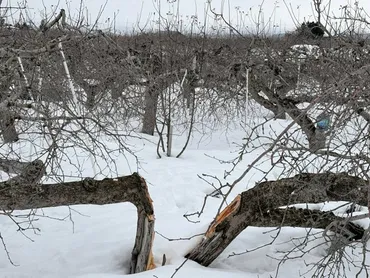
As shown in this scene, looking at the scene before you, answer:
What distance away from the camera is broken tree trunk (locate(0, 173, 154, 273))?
14.4ft

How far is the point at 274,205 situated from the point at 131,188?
4.11 feet

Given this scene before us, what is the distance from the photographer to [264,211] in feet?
15.1

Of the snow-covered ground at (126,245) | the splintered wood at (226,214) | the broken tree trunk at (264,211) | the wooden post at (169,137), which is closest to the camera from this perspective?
the broken tree trunk at (264,211)

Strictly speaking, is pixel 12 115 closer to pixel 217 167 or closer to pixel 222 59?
pixel 217 167

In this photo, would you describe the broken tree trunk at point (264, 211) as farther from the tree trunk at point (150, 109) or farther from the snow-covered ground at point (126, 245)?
the tree trunk at point (150, 109)

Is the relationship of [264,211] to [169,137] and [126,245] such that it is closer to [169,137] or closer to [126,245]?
[126,245]

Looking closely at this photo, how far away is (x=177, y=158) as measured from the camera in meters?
10.6

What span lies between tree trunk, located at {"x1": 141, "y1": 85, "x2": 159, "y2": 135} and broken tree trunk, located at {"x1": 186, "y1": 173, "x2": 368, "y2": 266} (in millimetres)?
5964

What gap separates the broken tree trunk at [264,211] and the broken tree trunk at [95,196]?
1.48 feet

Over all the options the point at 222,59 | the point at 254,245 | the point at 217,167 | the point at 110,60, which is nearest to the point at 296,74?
the point at 222,59

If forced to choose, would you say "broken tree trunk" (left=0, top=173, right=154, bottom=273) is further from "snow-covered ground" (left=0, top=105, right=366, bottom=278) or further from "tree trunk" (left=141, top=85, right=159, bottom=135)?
"tree trunk" (left=141, top=85, right=159, bottom=135)

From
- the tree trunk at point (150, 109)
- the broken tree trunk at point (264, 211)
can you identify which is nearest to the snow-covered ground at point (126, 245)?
the broken tree trunk at point (264, 211)

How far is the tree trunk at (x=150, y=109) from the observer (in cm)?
1057

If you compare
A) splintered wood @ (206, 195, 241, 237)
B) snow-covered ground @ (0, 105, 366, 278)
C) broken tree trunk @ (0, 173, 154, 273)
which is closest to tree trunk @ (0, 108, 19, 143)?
broken tree trunk @ (0, 173, 154, 273)
